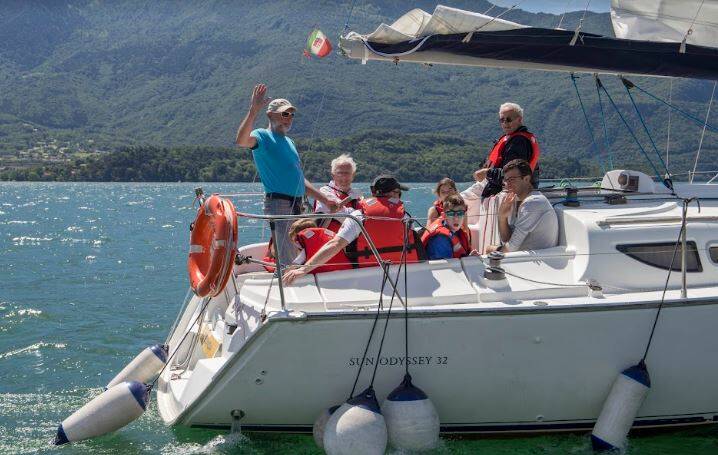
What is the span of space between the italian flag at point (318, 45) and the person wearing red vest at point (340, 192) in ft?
→ 2.94

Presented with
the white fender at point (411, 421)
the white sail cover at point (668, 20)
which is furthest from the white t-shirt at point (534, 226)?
the white sail cover at point (668, 20)

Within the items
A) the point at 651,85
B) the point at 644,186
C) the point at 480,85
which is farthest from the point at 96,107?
the point at 644,186

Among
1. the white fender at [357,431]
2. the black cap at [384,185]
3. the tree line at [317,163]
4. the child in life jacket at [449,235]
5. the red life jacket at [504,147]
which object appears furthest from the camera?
the tree line at [317,163]

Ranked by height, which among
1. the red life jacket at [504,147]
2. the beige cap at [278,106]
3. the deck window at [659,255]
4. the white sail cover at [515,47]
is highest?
the white sail cover at [515,47]

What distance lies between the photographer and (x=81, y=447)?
6492 millimetres

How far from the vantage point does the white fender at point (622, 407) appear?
19.5ft

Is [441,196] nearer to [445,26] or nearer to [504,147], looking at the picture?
[504,147]

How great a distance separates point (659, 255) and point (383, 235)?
1986mm

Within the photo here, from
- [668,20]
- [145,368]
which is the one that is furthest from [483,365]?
[668,20]

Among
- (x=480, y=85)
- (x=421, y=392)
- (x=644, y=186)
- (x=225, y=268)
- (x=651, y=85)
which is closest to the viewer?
(x=421, y=392)

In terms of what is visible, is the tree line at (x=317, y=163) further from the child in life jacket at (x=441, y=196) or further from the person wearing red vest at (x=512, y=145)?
the child in life jacket at (x=441, y=196)

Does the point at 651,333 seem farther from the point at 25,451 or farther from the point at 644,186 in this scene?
the point at 25,451

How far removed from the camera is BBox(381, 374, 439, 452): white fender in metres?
5.68

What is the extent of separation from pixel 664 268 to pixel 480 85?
460 feet
